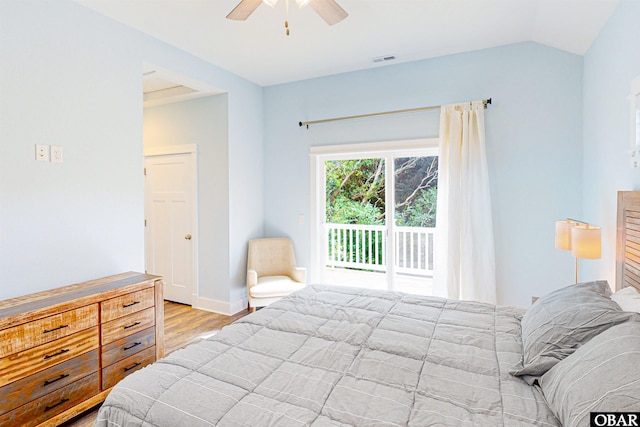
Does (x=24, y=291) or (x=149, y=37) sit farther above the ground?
(x=149, y=37)

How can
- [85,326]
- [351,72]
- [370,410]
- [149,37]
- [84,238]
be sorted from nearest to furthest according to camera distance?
[370,410] < [85,326] < [84,238] < [149,37] < [351,72]

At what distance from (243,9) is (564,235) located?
2842 mm

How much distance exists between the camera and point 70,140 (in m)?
2.44

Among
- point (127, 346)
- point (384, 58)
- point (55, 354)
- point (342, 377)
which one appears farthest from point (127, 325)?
point (384, 58)

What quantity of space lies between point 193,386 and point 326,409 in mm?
537

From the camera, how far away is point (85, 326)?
2.13 metres

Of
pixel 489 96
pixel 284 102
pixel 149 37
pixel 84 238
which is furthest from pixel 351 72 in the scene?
pixel 84 238

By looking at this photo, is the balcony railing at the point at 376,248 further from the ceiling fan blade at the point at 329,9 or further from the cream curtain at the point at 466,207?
the ceiling fan blade at the point at 329,9

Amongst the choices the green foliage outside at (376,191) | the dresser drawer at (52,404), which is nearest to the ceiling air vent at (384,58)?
the green foliage outside at (376,191)

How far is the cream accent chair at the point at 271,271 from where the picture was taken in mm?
3664

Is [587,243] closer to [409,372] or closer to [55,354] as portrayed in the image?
[409,372]

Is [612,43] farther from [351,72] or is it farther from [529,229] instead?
[351,72]

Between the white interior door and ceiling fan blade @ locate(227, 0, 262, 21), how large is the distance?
7.58 feet

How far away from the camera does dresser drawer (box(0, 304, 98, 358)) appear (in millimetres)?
1784
